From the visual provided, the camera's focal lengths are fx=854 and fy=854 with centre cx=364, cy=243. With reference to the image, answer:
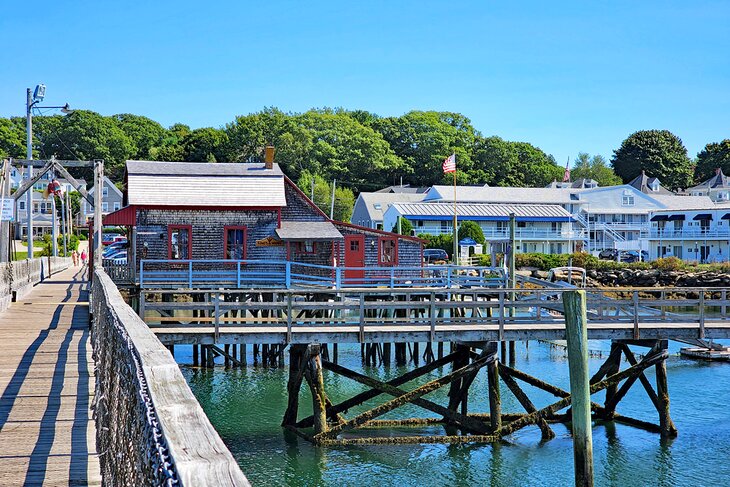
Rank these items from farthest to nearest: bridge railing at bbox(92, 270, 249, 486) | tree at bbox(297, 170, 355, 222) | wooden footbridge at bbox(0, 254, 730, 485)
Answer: tree at bbox(297, 170, 355, 222)
wooden footbridge at bbox(0, 254, 730, 485)
bridge railing at bbox(92, 270, 249, 486)

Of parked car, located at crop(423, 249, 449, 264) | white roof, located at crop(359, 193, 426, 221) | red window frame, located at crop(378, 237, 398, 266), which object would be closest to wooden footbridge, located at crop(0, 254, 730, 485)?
red window frame, located at crop(378, 237, 398, 266)

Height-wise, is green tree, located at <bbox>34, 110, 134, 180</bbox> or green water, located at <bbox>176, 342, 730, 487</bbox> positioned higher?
Answer: green tree, located at <bbox>34, 110, 134, 180</bbox>

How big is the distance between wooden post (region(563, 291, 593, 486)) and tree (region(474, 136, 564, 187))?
358 ft

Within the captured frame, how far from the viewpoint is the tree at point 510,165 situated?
400ft

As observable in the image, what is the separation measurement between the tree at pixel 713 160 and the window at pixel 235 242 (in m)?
113

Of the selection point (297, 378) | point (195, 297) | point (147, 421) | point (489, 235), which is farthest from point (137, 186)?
point (489, 235)

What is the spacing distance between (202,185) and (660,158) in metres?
109

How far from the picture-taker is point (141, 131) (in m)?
141

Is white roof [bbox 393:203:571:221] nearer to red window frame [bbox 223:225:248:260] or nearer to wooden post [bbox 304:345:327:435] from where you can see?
red window frame [bbox 223:225:248:260]

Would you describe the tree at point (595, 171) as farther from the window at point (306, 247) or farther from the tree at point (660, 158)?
the window at point (306, 247)

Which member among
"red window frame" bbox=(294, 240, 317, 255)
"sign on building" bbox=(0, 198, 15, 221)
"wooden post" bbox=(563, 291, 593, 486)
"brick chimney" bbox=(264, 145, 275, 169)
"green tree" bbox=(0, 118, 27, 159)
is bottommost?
"wooden post" bbox=(563, 291, 593, 486)

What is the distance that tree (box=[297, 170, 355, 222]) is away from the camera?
320ft

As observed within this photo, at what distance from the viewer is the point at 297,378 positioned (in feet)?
61.2

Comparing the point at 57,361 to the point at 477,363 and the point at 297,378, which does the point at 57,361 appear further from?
the point at 477,363
